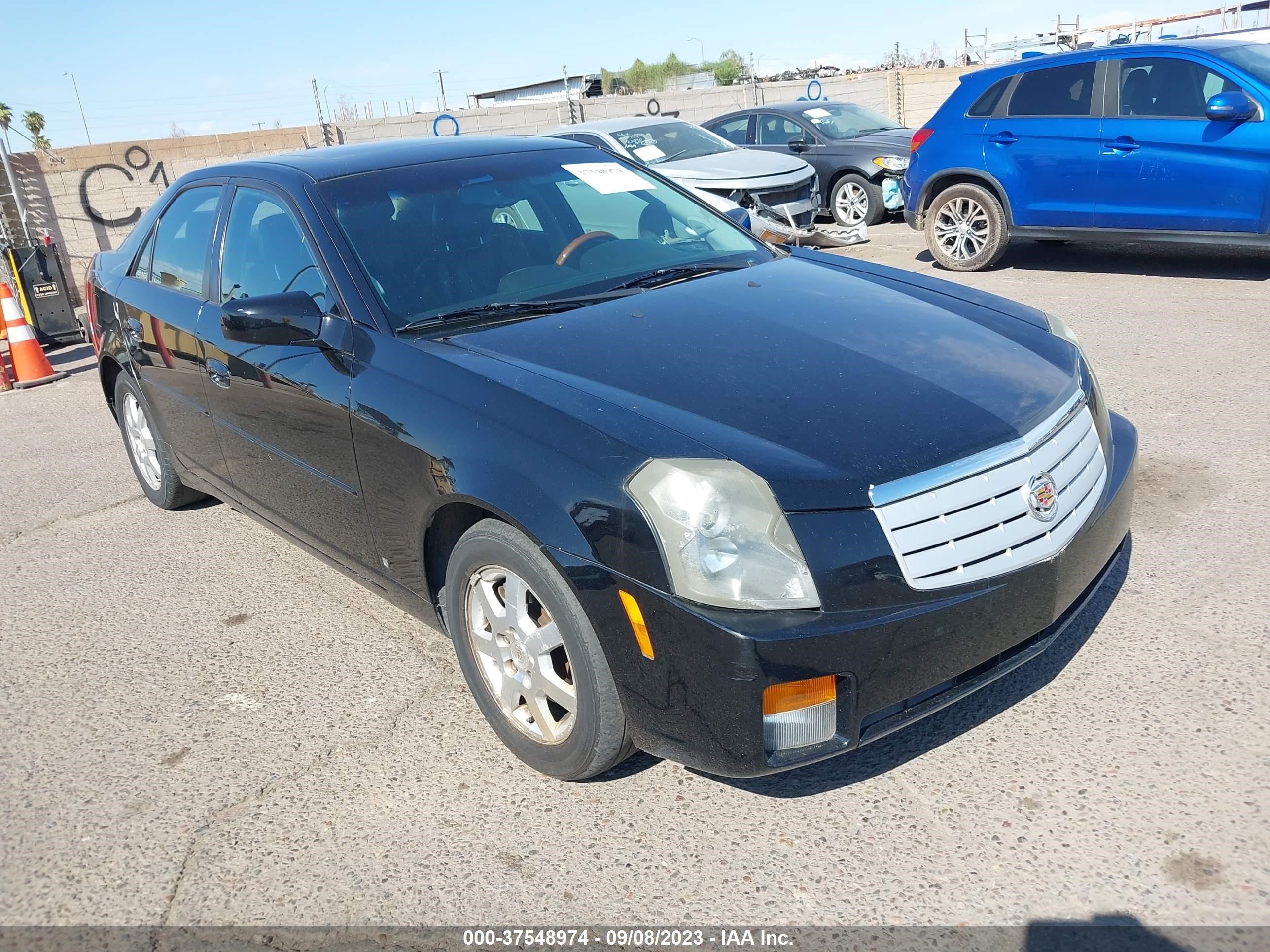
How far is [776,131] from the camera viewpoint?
1351cm

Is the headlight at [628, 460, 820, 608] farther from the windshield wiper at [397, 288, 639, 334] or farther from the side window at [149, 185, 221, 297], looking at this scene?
the side window at [149, 185, 221, 297]

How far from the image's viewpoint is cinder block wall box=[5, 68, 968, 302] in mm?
15016

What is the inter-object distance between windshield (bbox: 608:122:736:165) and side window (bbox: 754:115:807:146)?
109 cm

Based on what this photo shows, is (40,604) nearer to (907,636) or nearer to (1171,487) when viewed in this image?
(907,636)

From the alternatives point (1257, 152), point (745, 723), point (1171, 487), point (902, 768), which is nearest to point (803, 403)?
point (745, 723)

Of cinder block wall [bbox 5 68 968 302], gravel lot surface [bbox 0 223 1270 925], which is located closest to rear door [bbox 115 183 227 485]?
gravel lot surface [bbox 0 223 1270 925]

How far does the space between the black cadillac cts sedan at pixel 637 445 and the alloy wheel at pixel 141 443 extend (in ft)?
3.53

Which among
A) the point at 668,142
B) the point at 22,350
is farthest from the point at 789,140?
the point at 22,350

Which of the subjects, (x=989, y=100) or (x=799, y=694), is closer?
(x=799, y=694)

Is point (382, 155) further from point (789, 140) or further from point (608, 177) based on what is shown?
point (789, 140)

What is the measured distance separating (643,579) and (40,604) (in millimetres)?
3233

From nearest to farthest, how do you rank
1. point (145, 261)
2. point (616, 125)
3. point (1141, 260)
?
1. point (145, 261)
2. point (1141, 260)
3. point (616, 125)

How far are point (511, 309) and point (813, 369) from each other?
104 centimetres

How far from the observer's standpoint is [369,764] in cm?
304
